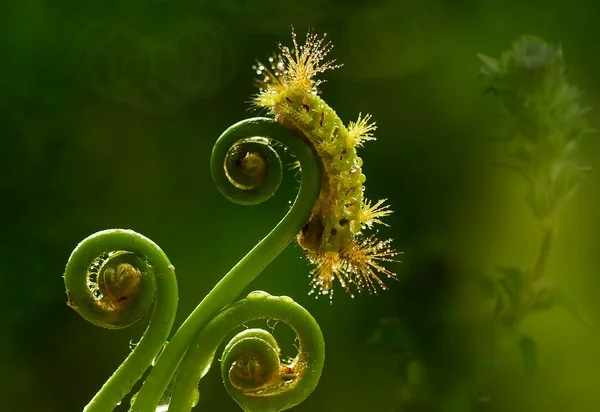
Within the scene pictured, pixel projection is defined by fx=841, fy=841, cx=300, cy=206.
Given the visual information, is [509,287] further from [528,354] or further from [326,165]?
[326,165]

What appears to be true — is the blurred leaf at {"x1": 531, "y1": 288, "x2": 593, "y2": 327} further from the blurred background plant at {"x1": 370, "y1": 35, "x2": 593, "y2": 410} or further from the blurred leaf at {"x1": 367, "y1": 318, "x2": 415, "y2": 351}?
the blurred leaf at {"x1": 367, "y1": 318, "x2": 415, "y2": 351}

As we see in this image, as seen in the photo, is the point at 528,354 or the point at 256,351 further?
the point at 528,354

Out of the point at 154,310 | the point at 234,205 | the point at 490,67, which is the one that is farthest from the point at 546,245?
the point at 234,205

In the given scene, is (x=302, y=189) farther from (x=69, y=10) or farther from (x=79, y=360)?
(x=69, y=10)

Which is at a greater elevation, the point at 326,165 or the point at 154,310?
the point at 326,165

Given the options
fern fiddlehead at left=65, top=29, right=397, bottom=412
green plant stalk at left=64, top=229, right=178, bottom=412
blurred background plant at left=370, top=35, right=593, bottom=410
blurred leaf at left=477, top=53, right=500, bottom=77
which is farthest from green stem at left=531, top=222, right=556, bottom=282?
green plant stalk at left=64, top=229, right=178, bottom=412
